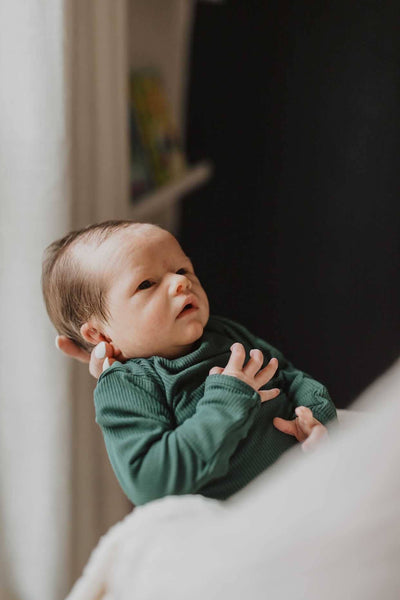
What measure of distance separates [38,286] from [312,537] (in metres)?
0.73

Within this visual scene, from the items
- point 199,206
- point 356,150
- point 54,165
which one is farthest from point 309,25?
point 54,165

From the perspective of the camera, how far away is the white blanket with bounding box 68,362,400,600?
0.58 metres

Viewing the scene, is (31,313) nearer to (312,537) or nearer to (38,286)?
(38,286)

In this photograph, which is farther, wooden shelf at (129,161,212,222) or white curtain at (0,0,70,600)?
wooden shelf at (129,161,212,222)

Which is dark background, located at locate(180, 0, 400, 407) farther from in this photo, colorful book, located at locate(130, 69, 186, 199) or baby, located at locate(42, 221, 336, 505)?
baby, located at locate(42, 221, 336, 505)

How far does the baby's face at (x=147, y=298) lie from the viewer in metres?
0.74

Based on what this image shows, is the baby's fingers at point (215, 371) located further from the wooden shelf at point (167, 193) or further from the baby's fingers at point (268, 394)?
the wooden shelf at point (167, 193)

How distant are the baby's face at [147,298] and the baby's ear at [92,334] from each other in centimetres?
2

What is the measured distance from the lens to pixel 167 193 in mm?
1710

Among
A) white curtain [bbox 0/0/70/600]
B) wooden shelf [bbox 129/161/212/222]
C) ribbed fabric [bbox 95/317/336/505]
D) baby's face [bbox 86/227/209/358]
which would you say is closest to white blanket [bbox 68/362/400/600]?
ribbed fabric [bbox 95/317/336/505]

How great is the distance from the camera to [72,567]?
4.52 feet

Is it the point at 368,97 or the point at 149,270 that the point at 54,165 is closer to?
the point at 149,270

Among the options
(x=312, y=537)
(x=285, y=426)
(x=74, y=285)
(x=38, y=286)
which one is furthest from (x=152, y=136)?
(x=312, y=537)

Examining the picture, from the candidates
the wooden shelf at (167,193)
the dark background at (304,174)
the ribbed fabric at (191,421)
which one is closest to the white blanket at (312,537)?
the ribbed fabric at (191,421)
